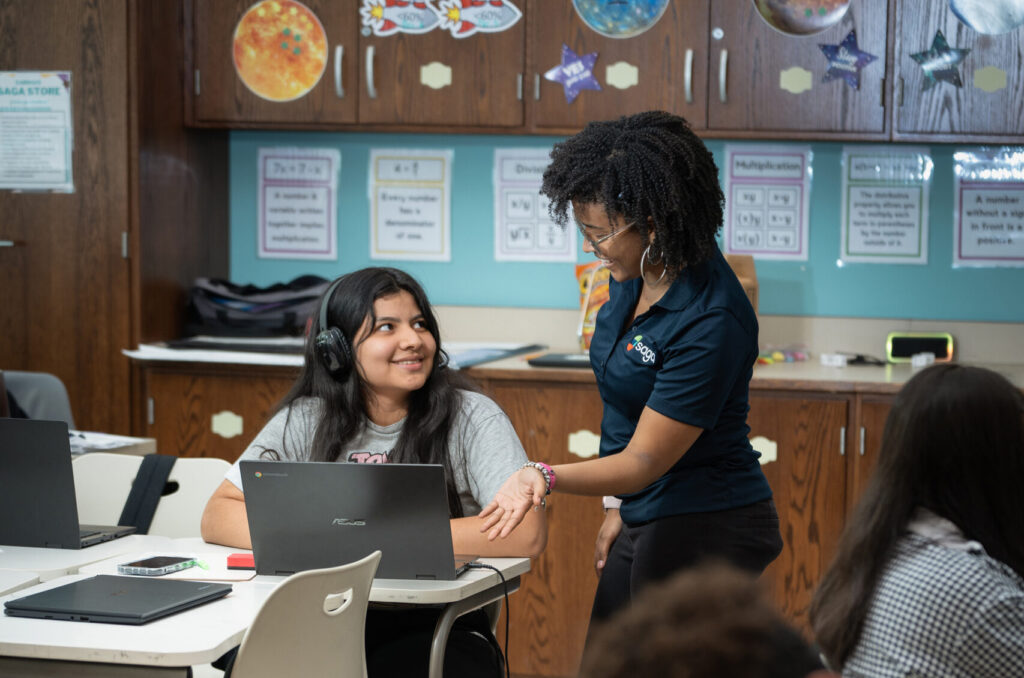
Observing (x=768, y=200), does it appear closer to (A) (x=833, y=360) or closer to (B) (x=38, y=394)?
(A) (x=833, y=360)

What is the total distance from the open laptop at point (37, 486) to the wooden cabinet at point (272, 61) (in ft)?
5.73

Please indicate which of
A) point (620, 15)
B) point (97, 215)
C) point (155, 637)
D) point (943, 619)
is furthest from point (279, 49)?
point (943, 619)

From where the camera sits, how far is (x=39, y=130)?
3.33 meters

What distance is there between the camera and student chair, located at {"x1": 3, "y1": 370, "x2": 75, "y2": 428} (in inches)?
119

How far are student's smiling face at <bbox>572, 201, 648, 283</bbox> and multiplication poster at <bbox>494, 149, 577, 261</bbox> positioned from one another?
177 cm

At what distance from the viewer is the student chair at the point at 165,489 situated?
2.37m

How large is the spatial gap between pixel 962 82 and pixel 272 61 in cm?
198

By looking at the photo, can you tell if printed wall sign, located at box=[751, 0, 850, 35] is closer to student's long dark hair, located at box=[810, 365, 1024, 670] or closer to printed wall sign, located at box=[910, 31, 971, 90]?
printed wall sign, located at box=[910, 31, 971, 90]

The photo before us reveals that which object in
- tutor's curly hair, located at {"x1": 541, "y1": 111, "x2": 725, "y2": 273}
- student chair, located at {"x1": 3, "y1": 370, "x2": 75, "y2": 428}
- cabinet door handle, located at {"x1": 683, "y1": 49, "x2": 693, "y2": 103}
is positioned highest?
cabinet door handle, located at {"x1": 683, "y1": 49, "x2": 693, "y2": 103}

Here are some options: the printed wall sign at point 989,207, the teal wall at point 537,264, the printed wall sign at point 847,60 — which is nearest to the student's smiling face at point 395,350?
the teal wall at point 537,264

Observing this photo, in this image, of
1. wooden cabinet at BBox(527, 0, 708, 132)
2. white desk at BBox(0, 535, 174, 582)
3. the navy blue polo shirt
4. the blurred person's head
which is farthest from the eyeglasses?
wooden cabinet at BBox(527, 0, 708, 132)

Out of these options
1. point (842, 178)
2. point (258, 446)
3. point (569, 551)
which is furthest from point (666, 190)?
point (842, 178)

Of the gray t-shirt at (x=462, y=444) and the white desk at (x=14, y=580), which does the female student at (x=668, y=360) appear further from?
the white desk at (x=14, y=580)

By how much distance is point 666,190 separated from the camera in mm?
1755
